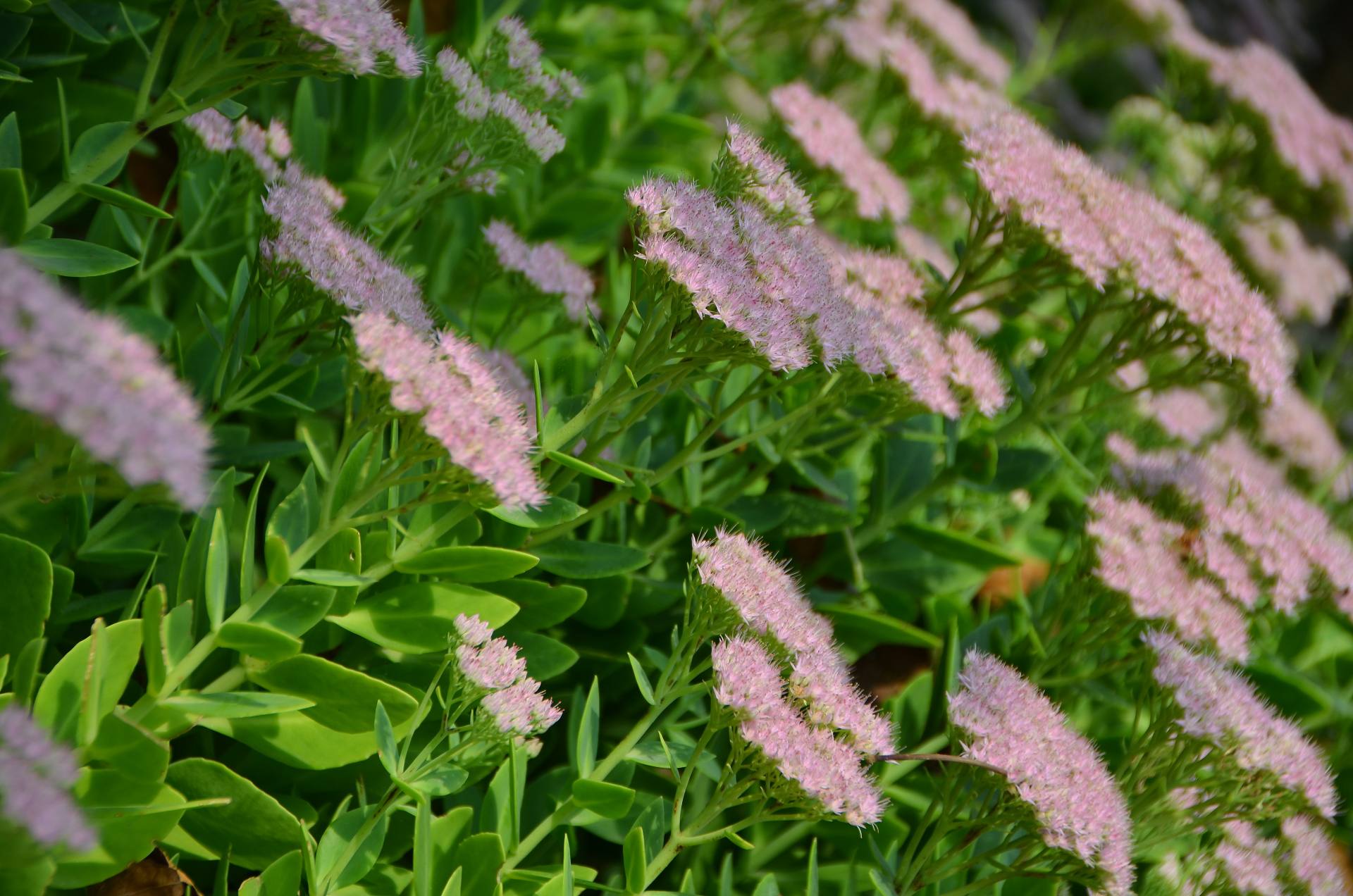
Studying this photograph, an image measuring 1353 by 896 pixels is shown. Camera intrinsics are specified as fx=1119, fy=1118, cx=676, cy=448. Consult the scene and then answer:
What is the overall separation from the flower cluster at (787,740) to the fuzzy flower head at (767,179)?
0.78m

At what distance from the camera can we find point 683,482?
2082 millimetres

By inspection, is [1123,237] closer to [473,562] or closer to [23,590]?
[473,562]

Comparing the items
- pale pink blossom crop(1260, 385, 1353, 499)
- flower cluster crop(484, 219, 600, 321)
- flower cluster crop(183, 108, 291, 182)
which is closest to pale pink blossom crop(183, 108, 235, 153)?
flower cluster crop(183, 108, 291, 182)

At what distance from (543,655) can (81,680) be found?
67 cm

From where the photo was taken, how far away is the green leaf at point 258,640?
1327mm

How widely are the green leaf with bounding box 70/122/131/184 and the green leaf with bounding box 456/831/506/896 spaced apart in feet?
3.45

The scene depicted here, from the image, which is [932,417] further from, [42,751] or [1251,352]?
[42,751]

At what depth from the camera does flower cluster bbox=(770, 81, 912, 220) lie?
8.16 feet

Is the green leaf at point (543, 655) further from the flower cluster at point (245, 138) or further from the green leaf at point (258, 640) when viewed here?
the flower cluster at point (245, 138)

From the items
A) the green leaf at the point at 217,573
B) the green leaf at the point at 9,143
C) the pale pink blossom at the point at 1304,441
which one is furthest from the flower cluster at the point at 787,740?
the pale pink blossom at the point at 1304,441

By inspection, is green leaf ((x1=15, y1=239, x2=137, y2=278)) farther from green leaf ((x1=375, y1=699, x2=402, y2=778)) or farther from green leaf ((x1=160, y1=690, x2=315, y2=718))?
green leaf ((x1=375, y1=699, x2=402, y2=778))

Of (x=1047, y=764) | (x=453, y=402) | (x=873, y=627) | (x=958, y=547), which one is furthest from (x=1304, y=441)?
(x=453, y=402)

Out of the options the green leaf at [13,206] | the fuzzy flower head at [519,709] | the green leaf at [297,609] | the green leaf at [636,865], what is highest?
the green leaf at [13,206]

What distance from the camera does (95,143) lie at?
1.58m
